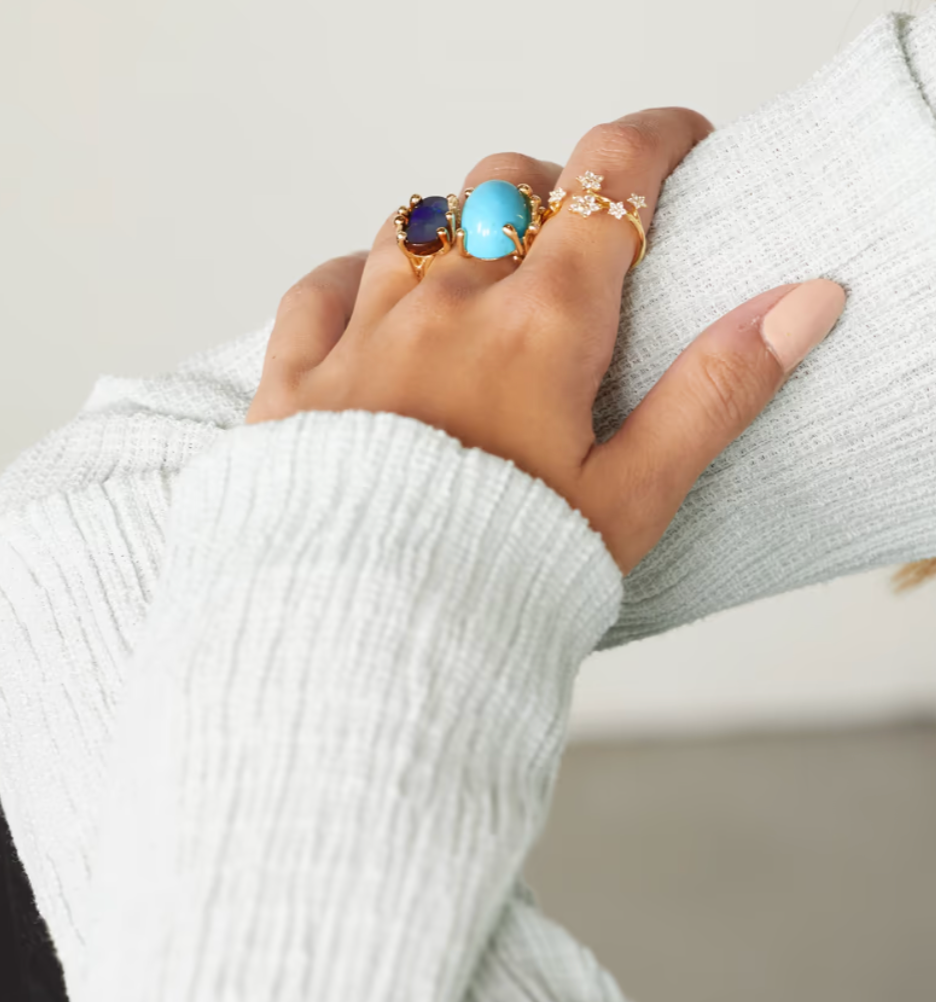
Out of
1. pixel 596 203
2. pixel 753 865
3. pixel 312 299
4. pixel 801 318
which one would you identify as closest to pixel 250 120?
pixel 312 299

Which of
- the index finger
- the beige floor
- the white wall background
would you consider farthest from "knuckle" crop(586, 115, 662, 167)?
the beige floor

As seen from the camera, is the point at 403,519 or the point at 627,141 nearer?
the point at 403,519

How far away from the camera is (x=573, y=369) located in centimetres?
50

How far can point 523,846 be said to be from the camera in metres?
0.40

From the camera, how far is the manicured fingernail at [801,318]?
0.49m

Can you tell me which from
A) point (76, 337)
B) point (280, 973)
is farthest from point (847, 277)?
point (76, 337)

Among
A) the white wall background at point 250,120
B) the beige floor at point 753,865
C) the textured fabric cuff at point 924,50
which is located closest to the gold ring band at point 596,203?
the textured fabric cuff at point 924,50

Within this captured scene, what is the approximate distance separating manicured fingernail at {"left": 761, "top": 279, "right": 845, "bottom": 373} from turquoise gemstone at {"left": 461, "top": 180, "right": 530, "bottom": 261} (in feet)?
0.48

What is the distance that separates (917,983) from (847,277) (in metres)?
1.37

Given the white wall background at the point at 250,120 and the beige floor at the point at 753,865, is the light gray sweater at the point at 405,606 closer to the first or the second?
the white wall background at the point at 250,120

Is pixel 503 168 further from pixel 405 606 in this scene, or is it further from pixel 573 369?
pixel 405 606

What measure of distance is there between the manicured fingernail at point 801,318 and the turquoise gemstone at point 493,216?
147 millimetres

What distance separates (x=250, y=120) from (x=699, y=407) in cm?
108

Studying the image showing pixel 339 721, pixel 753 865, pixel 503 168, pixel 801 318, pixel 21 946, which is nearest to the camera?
pixel 339 721
